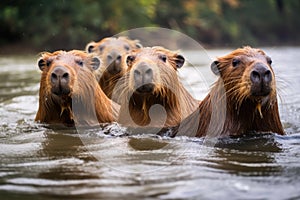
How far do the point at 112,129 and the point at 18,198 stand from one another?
93.5 inches

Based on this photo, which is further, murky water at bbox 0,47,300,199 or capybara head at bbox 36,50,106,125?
capybara head at bbox 36,50,106,125

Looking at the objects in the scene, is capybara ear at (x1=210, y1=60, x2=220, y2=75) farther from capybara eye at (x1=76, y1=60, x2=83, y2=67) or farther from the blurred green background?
the blurred green background

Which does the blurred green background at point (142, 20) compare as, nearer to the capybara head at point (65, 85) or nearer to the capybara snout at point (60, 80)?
the capybara head at point (65, 85)

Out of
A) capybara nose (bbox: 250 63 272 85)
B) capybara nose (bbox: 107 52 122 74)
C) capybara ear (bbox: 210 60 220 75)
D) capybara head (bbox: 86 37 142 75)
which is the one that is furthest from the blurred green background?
capybara nose (bbox: 250 63 272 85)

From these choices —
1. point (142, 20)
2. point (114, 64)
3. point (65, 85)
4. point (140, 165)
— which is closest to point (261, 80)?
point (140, 165)

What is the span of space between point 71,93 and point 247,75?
66.8 inches

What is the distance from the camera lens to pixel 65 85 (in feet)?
18.7

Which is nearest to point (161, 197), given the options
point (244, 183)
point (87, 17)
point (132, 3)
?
point (244, 183)

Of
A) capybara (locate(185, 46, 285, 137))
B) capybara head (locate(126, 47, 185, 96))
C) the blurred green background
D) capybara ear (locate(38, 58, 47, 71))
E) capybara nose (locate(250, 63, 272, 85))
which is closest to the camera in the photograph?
capybara nose (locate(250, 63, 272, 85))

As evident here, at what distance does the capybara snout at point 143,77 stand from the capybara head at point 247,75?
657 millimetres

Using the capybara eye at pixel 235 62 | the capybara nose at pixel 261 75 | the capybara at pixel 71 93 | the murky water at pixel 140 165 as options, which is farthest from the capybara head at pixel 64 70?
the capybara nose at pixel 261 75

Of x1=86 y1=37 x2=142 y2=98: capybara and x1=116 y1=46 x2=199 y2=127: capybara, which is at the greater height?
x1=86 y1=37 x2=142 y2=98: capybara

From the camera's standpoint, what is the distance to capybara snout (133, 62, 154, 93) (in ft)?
17.6

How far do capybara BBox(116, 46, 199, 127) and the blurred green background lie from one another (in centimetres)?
1700
